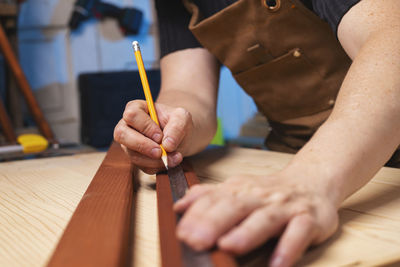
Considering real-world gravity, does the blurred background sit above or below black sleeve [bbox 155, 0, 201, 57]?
below

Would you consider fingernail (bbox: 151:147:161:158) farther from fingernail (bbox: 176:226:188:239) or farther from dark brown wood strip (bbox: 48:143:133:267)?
fingernail (bbox: 176:226:188:239)

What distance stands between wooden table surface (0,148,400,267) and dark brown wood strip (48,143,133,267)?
0.03 metres

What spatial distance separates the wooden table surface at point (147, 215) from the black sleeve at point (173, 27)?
0.37 metres

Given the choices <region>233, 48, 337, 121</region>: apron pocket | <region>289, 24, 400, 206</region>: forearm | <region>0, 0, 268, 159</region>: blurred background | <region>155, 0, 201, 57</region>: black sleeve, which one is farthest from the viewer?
<region>0, 0, 268, 159</region>: blurred background

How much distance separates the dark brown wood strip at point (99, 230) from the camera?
11.2 inches

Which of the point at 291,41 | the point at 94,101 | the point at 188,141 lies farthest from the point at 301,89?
the point at 94,101

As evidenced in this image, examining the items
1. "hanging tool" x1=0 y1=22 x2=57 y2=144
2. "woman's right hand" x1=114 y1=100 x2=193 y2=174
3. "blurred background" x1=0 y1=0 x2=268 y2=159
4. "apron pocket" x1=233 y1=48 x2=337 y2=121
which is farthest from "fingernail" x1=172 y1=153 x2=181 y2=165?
"blurred background" x1=0 y1=0 x2=268 y2=159

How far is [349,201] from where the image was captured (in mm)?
474

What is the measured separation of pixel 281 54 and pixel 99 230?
68cm

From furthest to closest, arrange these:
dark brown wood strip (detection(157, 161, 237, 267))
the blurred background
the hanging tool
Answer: the blurred background
the hanging tool
dark brown wood strip (detection(157, 161, 237, 267))

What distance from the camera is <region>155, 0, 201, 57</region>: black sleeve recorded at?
999 millimetres

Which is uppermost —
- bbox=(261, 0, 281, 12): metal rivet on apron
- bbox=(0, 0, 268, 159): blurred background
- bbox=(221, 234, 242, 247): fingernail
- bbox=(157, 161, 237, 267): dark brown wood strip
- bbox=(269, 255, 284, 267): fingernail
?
bbox=(261, 0, 281, 12): metal rivet on apron

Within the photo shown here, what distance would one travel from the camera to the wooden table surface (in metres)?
0.33

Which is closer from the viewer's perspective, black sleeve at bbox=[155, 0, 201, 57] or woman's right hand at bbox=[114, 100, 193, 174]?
woman's right hand at bbox=[114, 100, 193, 174]
